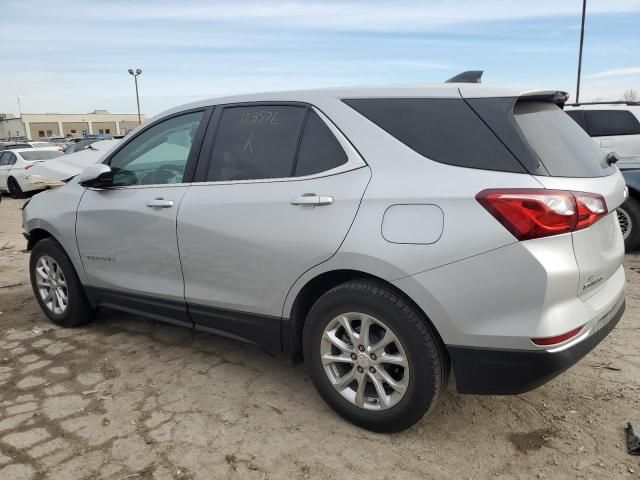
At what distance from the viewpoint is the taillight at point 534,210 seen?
2170mm

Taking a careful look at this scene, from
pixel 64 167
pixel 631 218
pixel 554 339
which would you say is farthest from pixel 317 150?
pixel 631 218

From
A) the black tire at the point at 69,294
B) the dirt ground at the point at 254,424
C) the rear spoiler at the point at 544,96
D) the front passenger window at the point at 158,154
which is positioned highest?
the rear spoiler at the point at 544,96

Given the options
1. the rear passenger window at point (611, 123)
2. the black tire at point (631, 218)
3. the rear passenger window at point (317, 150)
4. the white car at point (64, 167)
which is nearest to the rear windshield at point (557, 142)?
the rear passenger window at point (317, 150)

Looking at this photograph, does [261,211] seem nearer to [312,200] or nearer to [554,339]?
[312,200]

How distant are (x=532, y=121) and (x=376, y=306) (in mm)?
1124

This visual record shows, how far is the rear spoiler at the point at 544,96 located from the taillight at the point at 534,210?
52 cm

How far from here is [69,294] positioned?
13.9 ft

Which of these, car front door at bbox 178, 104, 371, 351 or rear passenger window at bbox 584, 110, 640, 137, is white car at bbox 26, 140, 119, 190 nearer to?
car front door at bbox 178, 104, 371, 351

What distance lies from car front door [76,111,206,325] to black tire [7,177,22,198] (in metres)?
14.1

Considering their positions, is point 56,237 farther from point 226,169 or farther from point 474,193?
point 474,193

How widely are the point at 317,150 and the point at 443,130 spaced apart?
0.68 meters

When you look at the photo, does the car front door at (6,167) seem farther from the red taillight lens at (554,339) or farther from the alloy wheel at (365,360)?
the red taillight lens at (554,339)

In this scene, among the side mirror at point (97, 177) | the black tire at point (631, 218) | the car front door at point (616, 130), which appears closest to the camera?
the side mirror at point (97, 177)

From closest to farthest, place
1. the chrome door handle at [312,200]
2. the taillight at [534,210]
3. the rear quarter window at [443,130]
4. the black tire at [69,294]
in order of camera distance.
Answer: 1. the taillight at [534,210]
2. the rear quarter window at [443,130]
3. the chrome door handle at [312,200]
4. the black tire at [69,294]
